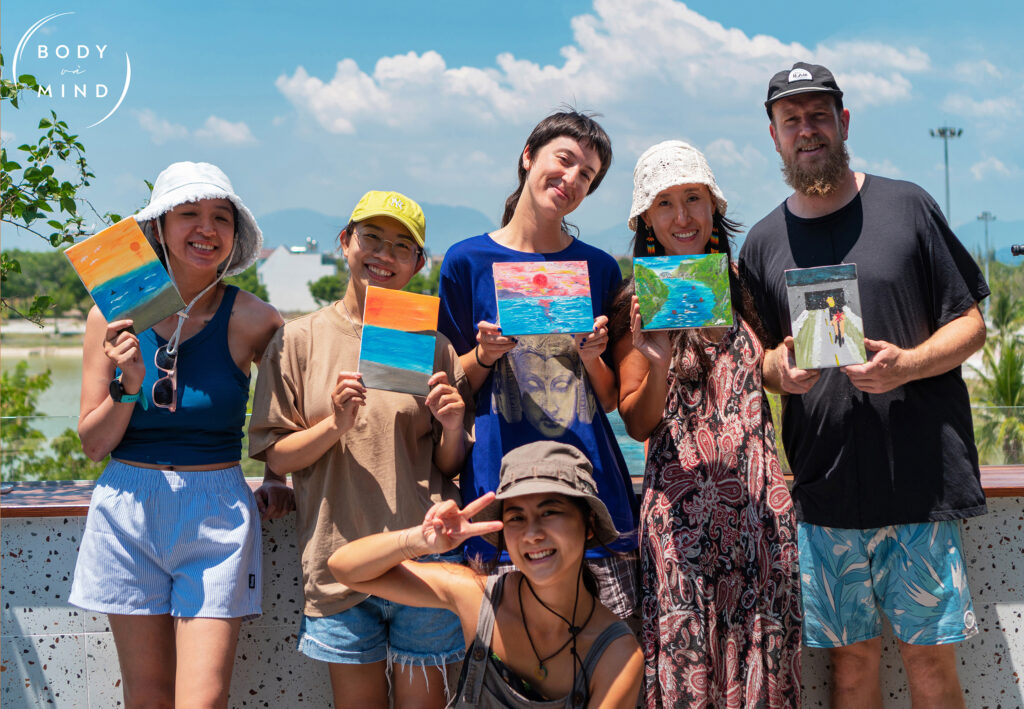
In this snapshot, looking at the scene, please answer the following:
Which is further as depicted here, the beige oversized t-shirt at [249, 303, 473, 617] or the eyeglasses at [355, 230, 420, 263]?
the eyeglasses at [355, 230, 420, 263]

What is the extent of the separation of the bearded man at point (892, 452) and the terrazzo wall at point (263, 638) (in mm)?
440

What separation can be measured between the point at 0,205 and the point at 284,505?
235cm

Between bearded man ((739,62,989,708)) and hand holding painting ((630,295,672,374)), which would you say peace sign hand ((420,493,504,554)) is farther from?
bearded man ((739,62,989,708))

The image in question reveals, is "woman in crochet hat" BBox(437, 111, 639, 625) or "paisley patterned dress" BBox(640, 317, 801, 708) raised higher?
"woman in crochet hat" BBox(437, 111, 639, 625)

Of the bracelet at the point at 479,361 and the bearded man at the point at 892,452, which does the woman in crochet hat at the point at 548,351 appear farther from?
the bearded man at the point at 892,452

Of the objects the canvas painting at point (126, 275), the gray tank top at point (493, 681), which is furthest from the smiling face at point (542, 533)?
the canvas painting at point (126, 275)

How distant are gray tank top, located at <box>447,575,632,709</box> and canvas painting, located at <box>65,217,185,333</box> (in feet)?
4.89

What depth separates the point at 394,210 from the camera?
3055 millimetres

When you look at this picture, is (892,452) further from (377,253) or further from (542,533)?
(377,253)

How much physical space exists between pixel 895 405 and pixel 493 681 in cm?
171

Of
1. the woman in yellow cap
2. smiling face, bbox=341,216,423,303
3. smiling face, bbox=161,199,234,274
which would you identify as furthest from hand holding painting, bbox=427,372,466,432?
smiling face, bbox=161,199,234,274

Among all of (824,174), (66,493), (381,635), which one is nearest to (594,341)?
(824,174)

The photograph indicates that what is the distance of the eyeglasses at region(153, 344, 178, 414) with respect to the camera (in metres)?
2.91

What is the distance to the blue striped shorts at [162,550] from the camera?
9.49 feet
